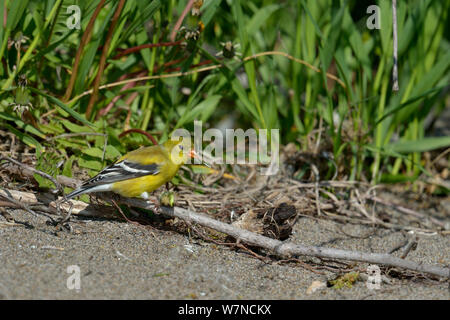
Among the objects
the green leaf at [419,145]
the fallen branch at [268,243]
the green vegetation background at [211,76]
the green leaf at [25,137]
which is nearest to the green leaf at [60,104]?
the green vegetation background at [211,76]

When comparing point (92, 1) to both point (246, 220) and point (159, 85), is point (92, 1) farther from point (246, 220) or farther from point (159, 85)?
point (246, 220)

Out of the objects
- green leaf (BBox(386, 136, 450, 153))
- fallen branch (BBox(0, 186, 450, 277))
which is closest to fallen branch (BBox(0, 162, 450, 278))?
fallen branch (BBox(0, 186, 450, 277))

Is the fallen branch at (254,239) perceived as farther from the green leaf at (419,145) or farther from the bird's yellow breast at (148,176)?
the green leaf at (419,145)

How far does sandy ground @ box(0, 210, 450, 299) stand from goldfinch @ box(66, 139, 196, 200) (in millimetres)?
220

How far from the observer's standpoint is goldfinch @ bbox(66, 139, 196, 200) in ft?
10.6

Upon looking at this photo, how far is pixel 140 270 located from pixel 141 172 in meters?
0.84

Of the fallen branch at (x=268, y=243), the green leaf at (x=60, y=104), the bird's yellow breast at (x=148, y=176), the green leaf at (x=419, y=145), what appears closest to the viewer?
the fallen branch at (x=268, y=243)

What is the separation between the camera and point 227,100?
5.53 metres

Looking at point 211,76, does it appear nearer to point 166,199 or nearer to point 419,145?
point 166,199

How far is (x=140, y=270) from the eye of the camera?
2.74 m

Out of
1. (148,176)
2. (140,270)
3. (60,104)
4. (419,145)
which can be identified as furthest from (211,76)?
(140,270)

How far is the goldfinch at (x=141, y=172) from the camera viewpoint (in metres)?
3.25

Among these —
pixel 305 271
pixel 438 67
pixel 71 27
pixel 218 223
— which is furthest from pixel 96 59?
pixel 438 67

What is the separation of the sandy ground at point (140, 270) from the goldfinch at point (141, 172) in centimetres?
22
